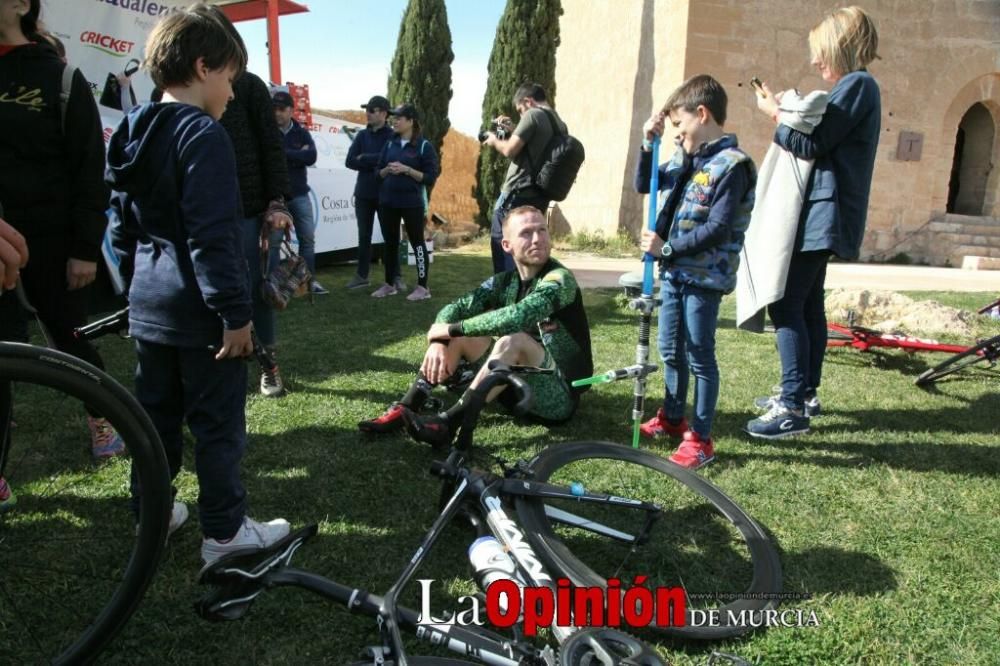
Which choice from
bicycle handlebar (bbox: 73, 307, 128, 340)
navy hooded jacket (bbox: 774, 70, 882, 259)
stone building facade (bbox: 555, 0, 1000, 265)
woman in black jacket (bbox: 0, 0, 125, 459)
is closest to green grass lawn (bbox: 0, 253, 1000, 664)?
bicycle handlebar (bbox: 73, 307, 128, 340)

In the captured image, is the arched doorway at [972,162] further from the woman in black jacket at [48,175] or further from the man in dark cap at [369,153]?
the woman in black jacket at [48,175]

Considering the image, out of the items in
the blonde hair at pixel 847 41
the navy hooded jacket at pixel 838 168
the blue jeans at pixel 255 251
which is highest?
the blonde hair at pixel 847 41

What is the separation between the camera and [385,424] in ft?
10.3

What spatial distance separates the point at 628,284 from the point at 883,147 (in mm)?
13004

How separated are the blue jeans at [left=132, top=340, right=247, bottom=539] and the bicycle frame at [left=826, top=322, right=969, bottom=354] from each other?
4046 mm

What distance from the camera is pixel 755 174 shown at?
2973 millimetres

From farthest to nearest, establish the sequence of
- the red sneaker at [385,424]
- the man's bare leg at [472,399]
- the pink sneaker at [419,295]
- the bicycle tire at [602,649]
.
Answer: the pink sneaker at [419,295] < the red sneaker at [385,424] < the man's bare leg at [472,399] < the bicycle tire at [602,649]

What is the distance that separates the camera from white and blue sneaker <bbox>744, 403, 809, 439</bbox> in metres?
3.34

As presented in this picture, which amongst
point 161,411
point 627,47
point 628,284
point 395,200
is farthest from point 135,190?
point 627,47

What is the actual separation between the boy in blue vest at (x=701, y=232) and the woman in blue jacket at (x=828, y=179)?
445mm

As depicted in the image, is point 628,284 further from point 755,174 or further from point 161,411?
point 161,411

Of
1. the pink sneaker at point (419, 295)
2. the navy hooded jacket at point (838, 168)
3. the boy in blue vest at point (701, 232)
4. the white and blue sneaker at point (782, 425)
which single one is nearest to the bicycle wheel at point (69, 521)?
the boy in blue vest at point (701, 232)

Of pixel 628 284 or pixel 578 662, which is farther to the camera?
pixel 628 284

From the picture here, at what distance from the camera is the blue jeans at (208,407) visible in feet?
6.49
